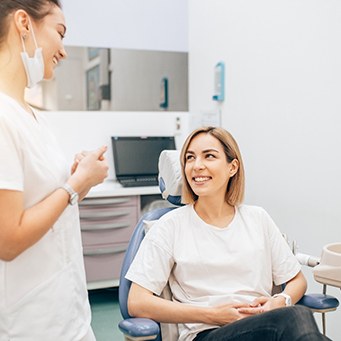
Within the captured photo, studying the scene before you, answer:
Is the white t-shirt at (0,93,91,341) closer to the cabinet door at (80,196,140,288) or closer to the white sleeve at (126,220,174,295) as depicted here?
the white sleeve at (126,220,174,295)

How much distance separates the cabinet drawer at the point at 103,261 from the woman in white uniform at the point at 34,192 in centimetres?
192

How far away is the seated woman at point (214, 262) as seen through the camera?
1.53m

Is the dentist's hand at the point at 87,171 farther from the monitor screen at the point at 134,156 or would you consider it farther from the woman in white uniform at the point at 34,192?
the monitor screen at the point at 134,156

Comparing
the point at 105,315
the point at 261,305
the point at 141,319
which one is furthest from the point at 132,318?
the point at 105,315

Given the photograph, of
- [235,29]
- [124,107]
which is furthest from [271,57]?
[124,107]

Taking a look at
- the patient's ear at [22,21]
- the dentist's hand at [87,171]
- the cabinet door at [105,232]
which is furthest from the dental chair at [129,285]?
the cabinet door at [105,232]

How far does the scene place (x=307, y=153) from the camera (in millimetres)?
2367

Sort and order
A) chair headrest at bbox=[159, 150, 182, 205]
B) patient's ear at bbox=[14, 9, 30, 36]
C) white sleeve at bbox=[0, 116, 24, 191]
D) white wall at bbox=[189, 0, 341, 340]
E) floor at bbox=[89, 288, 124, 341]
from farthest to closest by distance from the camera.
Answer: floor at bbox=[89, 288, 124, 341]
white wall at bbox=[189, 0, 341, 340]
chair headrest at bbox=[159, 150, 182, 205]
patient's ear at bbox=[14, 9, 30, 36]
white sleeve at bbox=[0, 116, 24, 191]

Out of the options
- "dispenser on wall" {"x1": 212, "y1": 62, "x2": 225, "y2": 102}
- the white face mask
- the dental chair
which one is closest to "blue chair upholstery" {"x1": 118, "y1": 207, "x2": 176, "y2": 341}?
the dental chair

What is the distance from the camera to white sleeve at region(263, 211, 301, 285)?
1.73 m

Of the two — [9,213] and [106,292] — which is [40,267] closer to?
[9,213]

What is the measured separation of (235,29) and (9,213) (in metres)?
2.38

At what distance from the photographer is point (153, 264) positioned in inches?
64.3

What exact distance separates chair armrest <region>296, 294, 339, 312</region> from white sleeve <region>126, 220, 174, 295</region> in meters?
0.53
